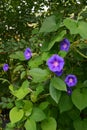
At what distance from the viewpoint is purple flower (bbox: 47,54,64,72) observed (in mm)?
1440

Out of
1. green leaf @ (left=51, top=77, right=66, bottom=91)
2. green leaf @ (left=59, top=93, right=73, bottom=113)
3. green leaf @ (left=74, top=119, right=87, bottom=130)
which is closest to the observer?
green leaf @ (left=51, top=77, right=66, bottom=91)

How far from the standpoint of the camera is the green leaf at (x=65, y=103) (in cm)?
154

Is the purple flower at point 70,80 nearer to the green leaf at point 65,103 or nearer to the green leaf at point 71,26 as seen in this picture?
the green leaf at point 65,103

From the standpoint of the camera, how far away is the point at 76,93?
1.54 m

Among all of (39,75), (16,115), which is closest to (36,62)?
(39,75)

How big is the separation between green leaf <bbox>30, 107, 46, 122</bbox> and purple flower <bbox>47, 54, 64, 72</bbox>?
0.24 meters

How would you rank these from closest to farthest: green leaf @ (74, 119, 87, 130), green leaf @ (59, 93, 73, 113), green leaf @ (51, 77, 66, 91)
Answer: green leaf @ (51, 77, 66, 91)
green leaf @ (59, 93, 73, 113)
green leaf @ (74, 119, 87, 130)

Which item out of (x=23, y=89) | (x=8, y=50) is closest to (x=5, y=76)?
(x=8, y=50)

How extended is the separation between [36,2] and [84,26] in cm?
196

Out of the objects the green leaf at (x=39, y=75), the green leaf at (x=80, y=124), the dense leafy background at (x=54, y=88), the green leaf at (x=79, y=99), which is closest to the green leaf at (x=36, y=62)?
the dense leafy background at (x=54, y=88)

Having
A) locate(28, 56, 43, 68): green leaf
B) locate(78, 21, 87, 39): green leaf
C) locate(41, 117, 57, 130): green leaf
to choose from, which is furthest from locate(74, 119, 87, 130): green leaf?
locate(78, 21, 87, 39): green leaf

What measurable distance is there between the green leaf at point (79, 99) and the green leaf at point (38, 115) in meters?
0.16

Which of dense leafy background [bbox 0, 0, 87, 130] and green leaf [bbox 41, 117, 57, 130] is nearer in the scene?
dense leafy background [bbox 0, 0, 87, 130]

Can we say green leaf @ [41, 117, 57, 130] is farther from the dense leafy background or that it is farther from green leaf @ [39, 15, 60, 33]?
green leaf @ [39, 15, 60, 33]
